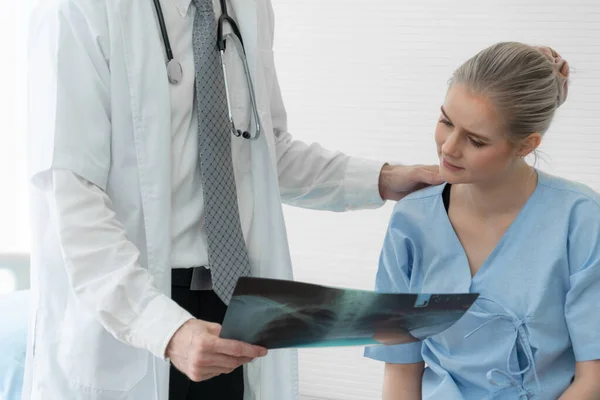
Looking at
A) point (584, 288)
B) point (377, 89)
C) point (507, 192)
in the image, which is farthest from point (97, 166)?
point (377, 89)

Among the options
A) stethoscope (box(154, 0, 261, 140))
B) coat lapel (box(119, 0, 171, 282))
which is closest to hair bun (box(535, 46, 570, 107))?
stethoscope (box(154, 0, 261, 140))

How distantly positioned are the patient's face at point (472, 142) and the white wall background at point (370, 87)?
145 centimetres

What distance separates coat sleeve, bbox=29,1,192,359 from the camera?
1.21 metres

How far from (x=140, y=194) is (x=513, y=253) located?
0.62m

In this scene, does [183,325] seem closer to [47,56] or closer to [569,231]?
[47,56]

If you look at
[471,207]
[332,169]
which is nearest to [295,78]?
[332,169]

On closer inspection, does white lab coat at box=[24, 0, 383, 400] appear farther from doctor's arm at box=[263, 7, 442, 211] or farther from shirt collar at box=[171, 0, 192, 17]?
doctor's arm at box=[263, 7, 442, 211]

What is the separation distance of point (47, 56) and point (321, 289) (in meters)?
0.61

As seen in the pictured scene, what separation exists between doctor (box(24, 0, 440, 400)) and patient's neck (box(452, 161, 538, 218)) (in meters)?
0.16

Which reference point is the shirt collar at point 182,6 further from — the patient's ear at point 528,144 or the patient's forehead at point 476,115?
the patient's ear at point 528,144

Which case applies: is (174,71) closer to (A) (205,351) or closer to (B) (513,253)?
(A) (205,351)

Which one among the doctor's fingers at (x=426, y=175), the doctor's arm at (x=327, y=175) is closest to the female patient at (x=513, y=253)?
the doctor's fingers at (x=426, y=175)

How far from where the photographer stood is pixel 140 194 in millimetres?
1359

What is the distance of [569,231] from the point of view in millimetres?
1337
